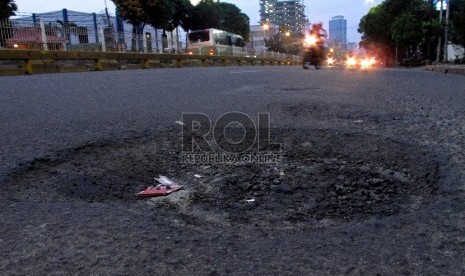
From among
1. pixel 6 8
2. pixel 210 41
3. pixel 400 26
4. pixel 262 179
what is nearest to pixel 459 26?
pixel 400 26

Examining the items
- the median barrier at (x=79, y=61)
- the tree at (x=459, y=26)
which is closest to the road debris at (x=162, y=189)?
the median barrier at (x=79, y=61)

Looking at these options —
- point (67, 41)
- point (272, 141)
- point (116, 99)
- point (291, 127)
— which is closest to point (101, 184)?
point (272, 141)

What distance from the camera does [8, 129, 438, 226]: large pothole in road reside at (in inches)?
65.2

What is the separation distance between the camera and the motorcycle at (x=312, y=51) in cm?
1569

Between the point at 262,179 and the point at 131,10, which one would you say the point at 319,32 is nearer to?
the point at 262,179

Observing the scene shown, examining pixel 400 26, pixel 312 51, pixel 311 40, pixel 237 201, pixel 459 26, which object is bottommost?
pixel 237 201

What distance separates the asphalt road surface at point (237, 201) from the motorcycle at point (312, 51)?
42.0 ft

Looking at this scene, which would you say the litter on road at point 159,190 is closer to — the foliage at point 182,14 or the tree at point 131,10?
the tree at point 131,10

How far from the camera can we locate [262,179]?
2.06m

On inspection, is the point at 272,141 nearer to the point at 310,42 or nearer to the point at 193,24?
the point at 310,42

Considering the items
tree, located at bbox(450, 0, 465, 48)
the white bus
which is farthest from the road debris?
the white bus

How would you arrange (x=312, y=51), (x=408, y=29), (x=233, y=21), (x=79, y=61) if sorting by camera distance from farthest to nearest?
(x=233, y=21)
(x=408, y=29)
(x=312, y=51)
(x=79, y=61)

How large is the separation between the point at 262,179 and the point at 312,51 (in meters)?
14.8

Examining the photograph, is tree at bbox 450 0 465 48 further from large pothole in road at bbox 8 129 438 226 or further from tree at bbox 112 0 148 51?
tree at bbox 112 0 148 51
